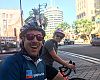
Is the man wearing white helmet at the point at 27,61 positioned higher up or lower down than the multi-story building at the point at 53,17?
lower down

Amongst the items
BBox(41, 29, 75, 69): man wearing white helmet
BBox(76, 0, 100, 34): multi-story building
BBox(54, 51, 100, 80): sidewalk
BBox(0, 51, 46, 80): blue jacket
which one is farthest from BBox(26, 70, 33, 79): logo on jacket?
BBox(76, 0, 100, 34): multi-story building

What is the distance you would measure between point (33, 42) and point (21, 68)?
293mm

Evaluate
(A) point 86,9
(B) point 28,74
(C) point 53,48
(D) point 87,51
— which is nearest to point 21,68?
(B) point 28,74

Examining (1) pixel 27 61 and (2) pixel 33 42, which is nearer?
(1) pixel 27 61

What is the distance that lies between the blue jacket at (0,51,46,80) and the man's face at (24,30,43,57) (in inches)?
2.5

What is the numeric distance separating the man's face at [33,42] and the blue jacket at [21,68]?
2.5 inches

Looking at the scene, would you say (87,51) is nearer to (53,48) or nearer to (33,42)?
(53,48)

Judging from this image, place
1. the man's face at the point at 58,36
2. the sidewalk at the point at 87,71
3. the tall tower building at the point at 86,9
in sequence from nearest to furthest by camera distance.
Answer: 1. the man's face at the point at 58,36
2. the sidewalk at the point at 87,71
3. the tall tower building at the point at 86,9

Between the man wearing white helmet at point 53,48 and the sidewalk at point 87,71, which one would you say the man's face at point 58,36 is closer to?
the man wearing white helmet at point 53,48

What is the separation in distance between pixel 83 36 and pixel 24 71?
348 ft

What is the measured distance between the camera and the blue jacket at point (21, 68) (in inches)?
108

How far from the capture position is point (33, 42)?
3029 mm

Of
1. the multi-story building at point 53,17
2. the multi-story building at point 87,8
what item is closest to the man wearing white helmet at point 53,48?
the multi-story building at point 87,8

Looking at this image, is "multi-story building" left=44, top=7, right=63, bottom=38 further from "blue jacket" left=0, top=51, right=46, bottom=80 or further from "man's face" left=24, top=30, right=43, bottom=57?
"blue jacket" left=0, top=51, right=46, bottom=80
